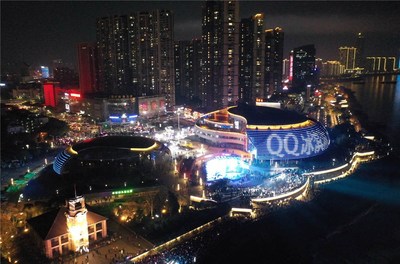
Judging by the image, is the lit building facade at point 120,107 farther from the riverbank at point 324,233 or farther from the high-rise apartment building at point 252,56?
the riverbank at point 324,233

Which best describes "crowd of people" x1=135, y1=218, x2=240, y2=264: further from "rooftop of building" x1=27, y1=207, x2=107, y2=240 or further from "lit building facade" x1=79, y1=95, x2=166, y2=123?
"lit building facade" x1=79, y1=95, x2=166, y2=123

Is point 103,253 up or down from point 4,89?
down

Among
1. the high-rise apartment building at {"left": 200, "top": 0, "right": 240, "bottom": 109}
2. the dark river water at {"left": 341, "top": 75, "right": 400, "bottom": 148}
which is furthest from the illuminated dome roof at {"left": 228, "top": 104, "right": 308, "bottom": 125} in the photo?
the dark river water at {"left": 341, "top": 75, "right": 400, "bottom": 148}

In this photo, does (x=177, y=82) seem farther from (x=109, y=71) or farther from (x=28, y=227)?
(x=28, y=227)

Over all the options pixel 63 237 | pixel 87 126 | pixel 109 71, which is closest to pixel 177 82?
pixel 109 71

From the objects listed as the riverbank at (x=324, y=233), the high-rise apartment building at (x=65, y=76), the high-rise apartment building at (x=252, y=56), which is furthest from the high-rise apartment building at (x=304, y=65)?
the riverbank at (x=324, y=233)

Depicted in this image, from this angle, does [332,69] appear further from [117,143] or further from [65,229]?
[65,229]

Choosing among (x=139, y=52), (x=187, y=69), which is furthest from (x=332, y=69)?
(x=139, y=52)
